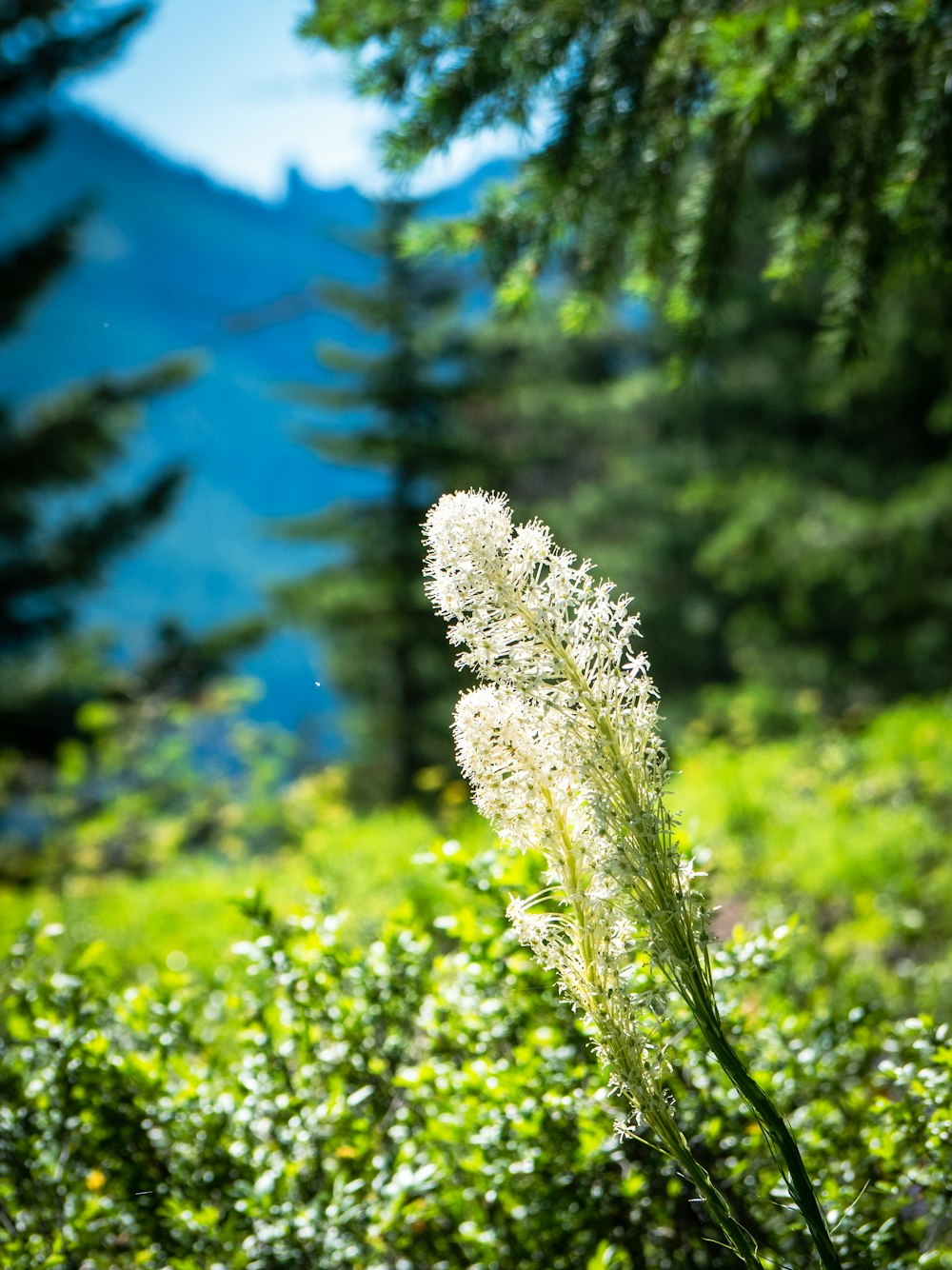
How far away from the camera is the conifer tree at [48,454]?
969cm

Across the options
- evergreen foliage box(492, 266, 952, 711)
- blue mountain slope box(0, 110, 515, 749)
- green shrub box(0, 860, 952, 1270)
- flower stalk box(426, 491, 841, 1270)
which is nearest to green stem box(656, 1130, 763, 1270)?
flower stalk box(426, 491, 841, 1270)

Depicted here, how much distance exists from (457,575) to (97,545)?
10661mm

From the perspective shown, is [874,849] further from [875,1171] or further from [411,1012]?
[411,1012]

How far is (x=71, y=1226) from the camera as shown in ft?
5.91

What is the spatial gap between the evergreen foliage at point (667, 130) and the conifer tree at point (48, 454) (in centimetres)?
890

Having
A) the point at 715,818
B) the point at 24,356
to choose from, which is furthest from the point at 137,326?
the point at 715,818

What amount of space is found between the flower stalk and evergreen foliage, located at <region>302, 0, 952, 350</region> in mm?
1564

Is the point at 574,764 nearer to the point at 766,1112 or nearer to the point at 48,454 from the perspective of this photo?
the point at 766,1112

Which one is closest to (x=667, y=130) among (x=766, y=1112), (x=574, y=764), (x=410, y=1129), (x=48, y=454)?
(x=574, y=764)

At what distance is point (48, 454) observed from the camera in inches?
402

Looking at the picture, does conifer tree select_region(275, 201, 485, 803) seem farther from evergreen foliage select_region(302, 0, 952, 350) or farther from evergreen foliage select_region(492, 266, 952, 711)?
evergreen foliage select_region(302, 0, 952, 350)

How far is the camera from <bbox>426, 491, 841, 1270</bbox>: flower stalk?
1076 mm

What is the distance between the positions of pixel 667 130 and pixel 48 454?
9.58 metres

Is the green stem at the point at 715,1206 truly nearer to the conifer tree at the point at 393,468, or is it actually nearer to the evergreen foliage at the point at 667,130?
the evergreen foliage at the point at 667,130
